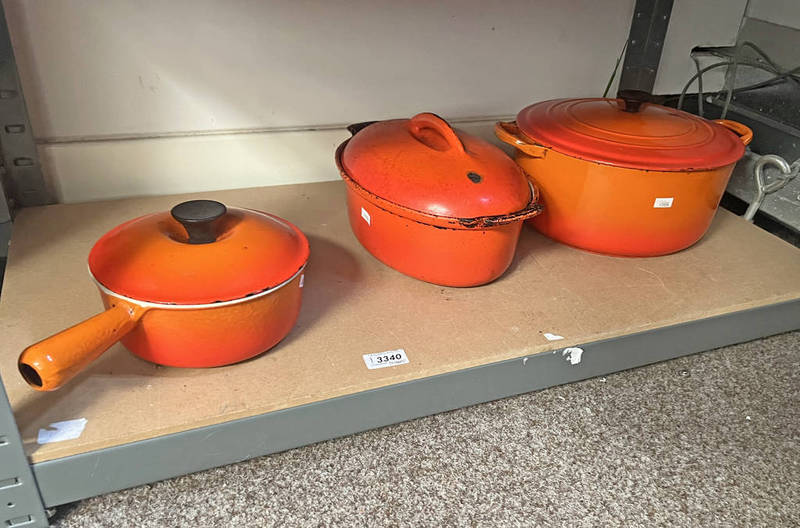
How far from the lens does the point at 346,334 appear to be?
0.75 meters

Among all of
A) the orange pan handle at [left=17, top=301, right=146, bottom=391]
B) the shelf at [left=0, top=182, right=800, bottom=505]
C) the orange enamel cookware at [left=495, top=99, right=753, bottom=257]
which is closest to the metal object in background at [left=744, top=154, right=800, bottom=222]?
the shelf at [left=0, top=182, right=800, bottom=505]

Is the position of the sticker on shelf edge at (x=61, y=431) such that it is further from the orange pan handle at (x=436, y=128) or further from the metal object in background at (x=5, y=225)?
the orange pan handle at (x=436, y=128)

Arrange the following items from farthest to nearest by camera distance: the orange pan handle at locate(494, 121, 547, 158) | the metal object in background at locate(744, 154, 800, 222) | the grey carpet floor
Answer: the metal object in background at locate(744, 154, 800, 222), the orange pan handle at locate(494, 121, 547, 158), the grey carpet floor

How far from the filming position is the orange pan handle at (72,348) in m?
0.54

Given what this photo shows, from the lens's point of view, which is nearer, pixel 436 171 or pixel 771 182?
pixel 436 171

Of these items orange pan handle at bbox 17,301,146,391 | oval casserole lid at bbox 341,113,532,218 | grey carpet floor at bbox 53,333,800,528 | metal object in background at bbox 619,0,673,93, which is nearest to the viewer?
orange pan handle at bbox 17,301,146,391

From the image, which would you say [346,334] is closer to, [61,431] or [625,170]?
[61,431]

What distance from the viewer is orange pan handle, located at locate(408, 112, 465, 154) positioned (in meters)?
0.81

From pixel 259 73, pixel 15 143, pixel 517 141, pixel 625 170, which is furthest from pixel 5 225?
pixel 625 170

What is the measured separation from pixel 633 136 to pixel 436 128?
0.28m

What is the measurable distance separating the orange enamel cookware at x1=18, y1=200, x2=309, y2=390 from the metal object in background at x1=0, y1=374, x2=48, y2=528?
41 mm

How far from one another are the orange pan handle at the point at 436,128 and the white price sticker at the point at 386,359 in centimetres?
27

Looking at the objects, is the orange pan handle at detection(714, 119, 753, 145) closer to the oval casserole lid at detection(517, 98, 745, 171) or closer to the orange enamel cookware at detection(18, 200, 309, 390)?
the oval casserole lid at detection(517, 98, 745, 171)

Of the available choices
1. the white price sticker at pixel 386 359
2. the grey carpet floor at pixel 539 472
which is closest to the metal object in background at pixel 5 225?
the grey carpet floor at pixel 539 472
